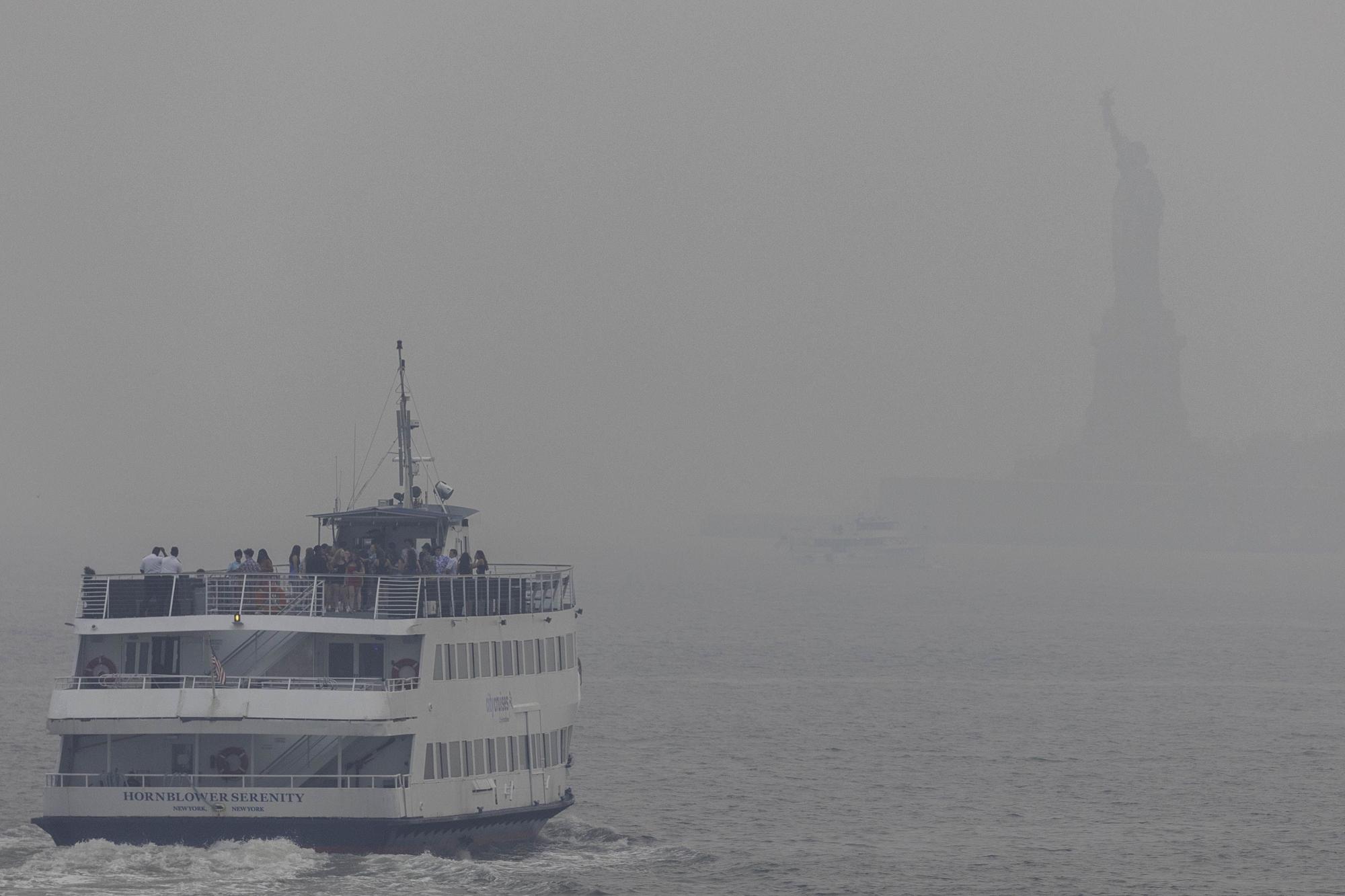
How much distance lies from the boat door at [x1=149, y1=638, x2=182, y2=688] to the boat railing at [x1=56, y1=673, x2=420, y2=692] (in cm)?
45

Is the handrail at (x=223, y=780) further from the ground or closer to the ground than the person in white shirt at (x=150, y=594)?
closer to the ground

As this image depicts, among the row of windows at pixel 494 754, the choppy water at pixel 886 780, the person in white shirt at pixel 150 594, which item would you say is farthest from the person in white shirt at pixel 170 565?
the row of windows at pixel 494 754

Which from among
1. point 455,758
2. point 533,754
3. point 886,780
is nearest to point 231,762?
point 455,758

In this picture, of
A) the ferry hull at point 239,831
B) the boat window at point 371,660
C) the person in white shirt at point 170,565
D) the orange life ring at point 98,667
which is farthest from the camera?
the person in white shirt at point 170,565

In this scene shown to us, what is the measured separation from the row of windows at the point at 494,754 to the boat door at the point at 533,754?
0.05 ft

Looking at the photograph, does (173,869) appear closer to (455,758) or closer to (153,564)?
(455,758)

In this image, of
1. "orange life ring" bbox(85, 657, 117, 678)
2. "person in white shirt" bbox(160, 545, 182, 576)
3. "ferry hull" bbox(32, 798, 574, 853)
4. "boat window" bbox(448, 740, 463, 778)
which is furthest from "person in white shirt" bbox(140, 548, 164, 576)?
"boat window" bbox(448, 740, 463, 778)

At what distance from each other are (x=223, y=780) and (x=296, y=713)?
2.19 m

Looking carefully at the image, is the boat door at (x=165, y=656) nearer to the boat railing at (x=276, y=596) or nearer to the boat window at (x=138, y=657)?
the boat window at (x=138, y=657)

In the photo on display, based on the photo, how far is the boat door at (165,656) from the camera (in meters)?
42.9

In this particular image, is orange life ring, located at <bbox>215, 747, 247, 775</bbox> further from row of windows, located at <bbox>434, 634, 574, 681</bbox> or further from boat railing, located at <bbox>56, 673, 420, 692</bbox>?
row of windows, located at <bbox>434, 634, 574, 681</bbox>

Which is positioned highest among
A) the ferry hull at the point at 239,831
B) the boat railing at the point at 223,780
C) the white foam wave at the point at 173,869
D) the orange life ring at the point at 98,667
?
the orange life ring at the point at 98,667

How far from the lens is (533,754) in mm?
46812

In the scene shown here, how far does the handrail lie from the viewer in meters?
41.5
